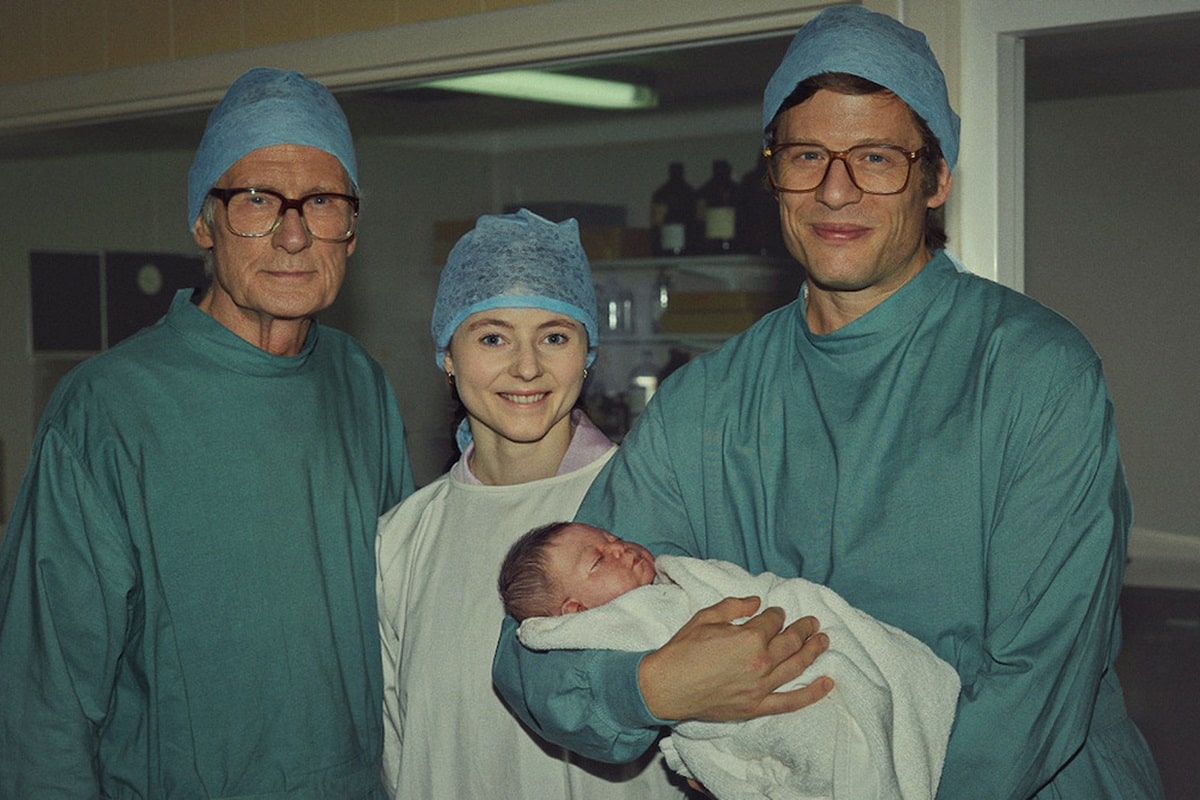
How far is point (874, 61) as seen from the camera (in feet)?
5.36

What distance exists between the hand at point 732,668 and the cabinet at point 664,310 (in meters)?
3.91

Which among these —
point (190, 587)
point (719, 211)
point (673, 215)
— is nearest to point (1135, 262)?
point (719, 211)

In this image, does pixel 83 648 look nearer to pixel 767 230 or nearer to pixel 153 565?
pixel 153 565

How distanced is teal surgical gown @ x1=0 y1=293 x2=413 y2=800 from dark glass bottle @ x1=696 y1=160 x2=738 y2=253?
3762 mm

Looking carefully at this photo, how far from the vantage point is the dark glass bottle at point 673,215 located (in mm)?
6051

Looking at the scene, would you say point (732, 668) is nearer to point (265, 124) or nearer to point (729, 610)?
point (729, 610)

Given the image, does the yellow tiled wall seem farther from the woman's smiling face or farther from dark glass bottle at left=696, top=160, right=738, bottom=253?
dark glass bottle at left=696, top=160, right=738, bottom=253

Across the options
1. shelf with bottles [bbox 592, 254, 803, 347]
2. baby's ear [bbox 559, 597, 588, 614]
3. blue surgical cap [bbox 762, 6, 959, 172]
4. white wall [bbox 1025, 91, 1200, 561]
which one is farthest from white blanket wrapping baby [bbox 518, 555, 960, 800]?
shelf with bottles [bbox 592, 254, 803, 347]

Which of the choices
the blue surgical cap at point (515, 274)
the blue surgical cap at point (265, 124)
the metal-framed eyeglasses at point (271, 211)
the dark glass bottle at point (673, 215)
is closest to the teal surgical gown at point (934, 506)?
the blue surgical cap at point (515, 274)

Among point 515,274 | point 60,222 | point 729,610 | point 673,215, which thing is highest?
point 673,215

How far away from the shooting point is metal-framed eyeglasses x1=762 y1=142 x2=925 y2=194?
1.65 m

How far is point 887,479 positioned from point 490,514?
80 centimetres

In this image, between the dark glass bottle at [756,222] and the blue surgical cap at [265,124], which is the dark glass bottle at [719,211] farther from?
the blue surgical cap at [265,124]

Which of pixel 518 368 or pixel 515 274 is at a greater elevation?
pixel 515 274
